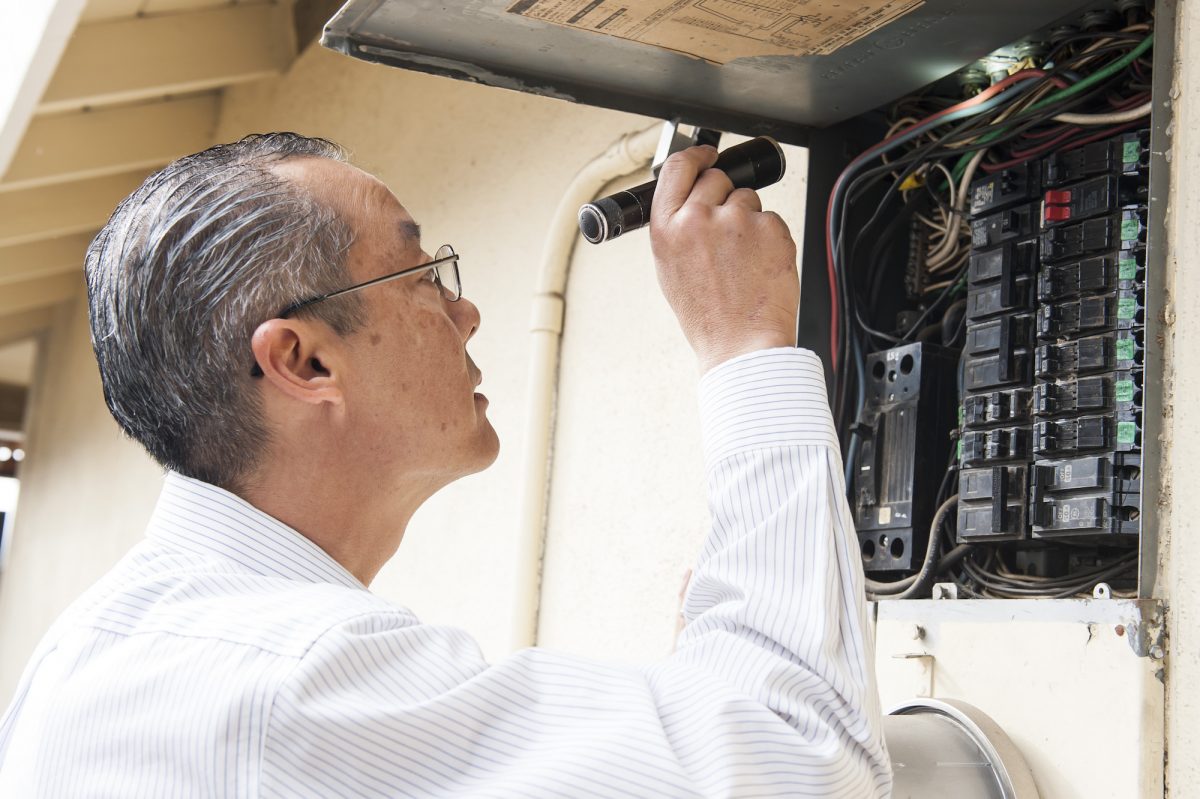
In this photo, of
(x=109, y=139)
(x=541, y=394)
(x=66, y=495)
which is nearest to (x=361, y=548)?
(x=541, y=394)

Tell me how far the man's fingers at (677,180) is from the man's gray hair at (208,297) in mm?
259

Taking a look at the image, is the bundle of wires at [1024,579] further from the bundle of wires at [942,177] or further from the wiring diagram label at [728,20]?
the wiring diagram label at [728,20]

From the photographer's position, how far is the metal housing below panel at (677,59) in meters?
1.05

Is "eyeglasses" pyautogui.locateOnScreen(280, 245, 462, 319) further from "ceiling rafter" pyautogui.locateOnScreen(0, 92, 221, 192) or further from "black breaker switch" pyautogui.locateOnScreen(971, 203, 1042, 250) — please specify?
"ceiling rafter" pyautogui.locateOnScreen(0, 92, 221, 192)

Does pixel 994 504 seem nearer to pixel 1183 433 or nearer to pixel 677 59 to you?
pixel 1183 433

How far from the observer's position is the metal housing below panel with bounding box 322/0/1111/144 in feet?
3.45

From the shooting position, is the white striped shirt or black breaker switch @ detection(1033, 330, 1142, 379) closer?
the white striped shirt

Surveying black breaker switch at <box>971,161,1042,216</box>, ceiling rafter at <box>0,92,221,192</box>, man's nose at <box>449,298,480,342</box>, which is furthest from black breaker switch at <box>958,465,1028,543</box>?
ceiling rafter at <box>0,92,221,192</box>

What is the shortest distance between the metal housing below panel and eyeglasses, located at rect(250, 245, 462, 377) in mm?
185

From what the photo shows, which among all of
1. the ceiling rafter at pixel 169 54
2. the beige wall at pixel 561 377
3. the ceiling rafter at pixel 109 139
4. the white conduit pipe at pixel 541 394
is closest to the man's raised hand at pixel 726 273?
the beige wall at pixel 561 377

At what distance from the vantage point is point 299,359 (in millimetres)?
956

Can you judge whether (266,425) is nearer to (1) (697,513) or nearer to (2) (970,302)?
(2) (970,302)

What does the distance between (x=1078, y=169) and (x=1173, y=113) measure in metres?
0.10

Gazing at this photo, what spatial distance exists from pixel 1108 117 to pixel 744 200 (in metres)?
0.37
